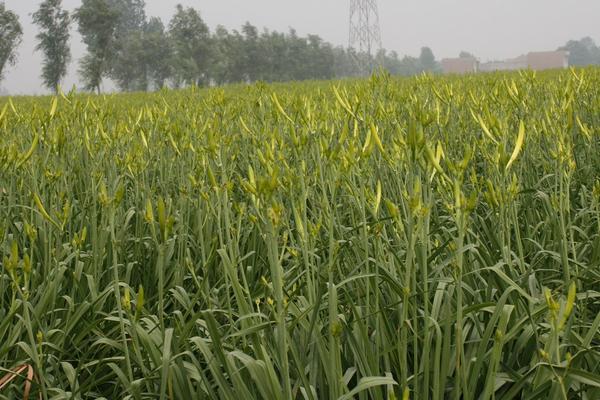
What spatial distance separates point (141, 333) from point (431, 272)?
0.94 meters

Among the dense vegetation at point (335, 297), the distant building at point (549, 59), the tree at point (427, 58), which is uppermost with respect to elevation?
the tree at point (427, 58)

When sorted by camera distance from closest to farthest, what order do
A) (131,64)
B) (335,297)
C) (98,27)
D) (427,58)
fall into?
(335,297) → (98,27) → (131,64) → (427,58)

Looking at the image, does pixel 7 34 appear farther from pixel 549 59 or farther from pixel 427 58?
pixel 427 58

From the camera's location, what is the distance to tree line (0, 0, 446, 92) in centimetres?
5259

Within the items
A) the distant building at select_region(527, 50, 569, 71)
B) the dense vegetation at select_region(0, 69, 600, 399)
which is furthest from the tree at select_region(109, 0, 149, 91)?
the distant building at select_region(527, 50, 569, 71)

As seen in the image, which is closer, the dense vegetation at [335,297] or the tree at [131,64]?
the dense vegetation at [335,297]

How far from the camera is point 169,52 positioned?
69.2 metres

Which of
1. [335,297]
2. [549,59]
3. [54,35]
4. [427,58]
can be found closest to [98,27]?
[54,35]

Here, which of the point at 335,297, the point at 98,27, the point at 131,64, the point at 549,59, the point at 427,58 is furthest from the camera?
the point at 427,58

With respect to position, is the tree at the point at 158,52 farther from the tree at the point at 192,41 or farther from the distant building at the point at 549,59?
the distant building at the point at 549,59

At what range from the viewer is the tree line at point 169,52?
52594 mm

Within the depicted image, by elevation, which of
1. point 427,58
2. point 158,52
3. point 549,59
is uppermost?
point 427,58

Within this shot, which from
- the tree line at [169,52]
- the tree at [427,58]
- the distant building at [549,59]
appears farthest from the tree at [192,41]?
the tree at [427,58]

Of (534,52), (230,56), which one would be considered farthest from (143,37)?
(534,52)
